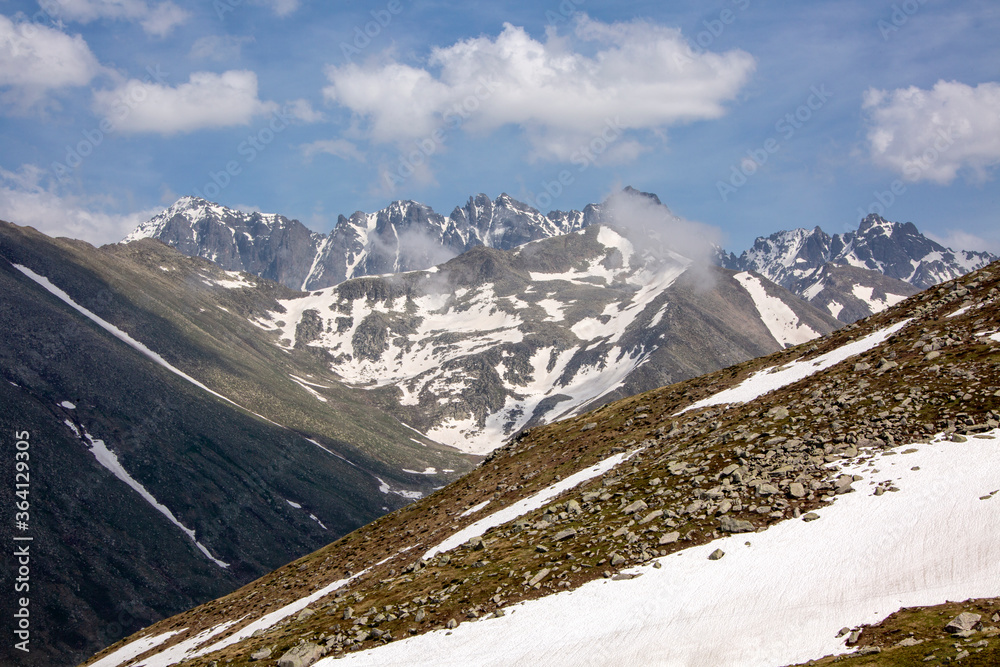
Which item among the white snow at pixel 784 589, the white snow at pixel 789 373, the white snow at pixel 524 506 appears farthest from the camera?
the white snow at pixel 789 373

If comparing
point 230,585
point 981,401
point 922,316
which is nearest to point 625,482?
point 981,401

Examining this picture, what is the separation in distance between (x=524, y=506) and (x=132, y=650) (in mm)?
47748

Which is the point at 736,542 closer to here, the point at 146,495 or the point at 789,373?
the point at 789,373

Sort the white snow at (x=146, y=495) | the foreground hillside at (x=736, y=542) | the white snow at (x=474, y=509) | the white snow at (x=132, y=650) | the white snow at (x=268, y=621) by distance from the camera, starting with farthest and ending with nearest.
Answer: the white snow at (x=146, y=495) < the white snow at (x=132, y=650) < the white snow at (x=474, y=509) < the white snow at (x=268, y=621) < the foreground hillside at (x=736, y=542)

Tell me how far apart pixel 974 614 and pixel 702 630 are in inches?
433

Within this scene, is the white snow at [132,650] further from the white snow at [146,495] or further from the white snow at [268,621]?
the white snow at [146,495]

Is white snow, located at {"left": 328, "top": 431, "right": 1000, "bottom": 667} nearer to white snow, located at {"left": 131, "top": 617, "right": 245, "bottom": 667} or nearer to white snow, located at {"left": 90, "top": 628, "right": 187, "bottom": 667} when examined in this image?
white snow, located at {"left": 131, "top": 617, "right": 245, "bottom": 667}

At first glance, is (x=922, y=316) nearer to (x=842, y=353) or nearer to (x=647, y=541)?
(x=842, y=353)

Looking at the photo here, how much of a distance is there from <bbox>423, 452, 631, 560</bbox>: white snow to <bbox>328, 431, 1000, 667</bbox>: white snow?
15.7m

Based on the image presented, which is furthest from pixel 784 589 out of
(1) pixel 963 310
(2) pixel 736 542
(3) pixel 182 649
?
(3) pixel 182 649

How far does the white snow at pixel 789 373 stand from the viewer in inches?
2296

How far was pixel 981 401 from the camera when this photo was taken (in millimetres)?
40938

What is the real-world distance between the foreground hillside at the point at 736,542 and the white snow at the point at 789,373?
0.32 meters

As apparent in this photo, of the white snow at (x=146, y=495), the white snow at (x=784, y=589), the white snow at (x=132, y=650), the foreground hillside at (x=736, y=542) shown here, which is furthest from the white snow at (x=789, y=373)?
the white snow at (x=146, y=495)
